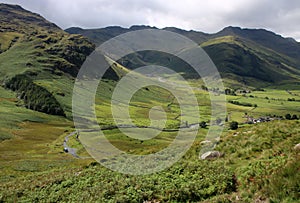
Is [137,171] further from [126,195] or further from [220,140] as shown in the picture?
[220,140]

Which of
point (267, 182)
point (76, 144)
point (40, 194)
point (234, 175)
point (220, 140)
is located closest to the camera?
point (267, 182)

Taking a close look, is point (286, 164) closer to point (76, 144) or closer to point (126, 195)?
point (126, 195)

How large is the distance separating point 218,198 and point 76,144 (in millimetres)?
123113

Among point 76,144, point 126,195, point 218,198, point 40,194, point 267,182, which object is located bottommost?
point 76,144

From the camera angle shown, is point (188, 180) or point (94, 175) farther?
point (94, 175)

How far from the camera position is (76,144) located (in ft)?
433

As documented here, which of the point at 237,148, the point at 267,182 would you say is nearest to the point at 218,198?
the point at 267,182

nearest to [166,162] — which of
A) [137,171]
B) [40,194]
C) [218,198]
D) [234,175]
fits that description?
[137,171]

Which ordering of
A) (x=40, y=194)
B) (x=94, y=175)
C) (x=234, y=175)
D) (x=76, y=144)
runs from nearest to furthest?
(x=234, y=175)
(x=40, y=194)
(x=94, y=175)
(x=76, y=144)

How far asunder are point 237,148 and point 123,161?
43.2 ft

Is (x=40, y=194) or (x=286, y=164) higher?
(x=286, y=164)

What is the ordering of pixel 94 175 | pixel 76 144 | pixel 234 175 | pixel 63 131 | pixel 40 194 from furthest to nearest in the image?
1. pixel 63 131
2. pixel 76 144
3. pixel 94 175
4. pixel 40 194
5. pixel 234 175

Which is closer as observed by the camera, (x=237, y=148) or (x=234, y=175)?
(x=234, y=175)

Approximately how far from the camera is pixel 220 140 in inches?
1203
